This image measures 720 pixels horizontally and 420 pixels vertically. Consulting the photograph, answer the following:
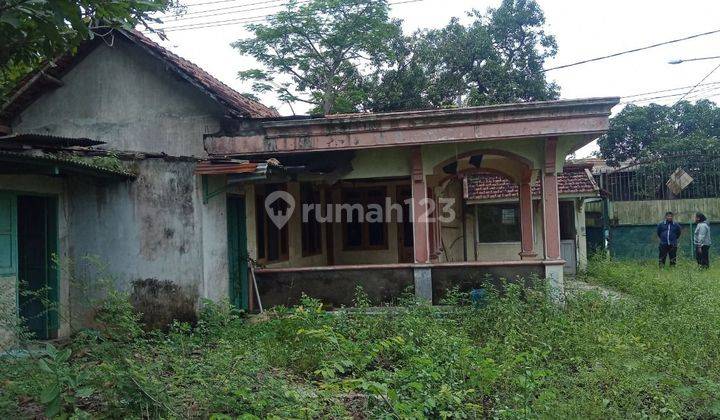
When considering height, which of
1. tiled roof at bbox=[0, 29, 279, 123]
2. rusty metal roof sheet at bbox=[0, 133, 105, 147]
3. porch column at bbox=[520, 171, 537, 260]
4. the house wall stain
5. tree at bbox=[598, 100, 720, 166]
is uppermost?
tree at bbox=[598, 100, 720, 166]

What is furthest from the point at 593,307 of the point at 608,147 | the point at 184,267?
the point at 608,147

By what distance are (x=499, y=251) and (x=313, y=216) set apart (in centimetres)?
584

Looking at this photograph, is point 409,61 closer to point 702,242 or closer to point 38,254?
point 702,242

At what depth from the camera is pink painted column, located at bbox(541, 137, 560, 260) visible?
30.2ft

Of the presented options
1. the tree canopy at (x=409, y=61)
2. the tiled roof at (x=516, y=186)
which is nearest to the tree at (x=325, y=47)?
the tree canopy at (x=409, y=61)

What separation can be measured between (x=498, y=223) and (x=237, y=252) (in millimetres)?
9090

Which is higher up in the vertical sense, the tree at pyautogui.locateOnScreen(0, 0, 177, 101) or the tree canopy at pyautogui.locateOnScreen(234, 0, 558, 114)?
the tree canopy at pyautogui.locateOnScreen(234, 0, 558, 114)

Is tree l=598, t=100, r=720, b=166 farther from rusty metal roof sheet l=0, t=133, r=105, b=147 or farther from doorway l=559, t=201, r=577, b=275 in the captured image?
rusty metal roof sheet l=0, t=133, r=105, b=147

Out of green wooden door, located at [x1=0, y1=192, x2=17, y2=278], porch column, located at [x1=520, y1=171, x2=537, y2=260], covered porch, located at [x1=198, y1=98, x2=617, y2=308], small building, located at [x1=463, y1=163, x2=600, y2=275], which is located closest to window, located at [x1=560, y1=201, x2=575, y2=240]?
small building, located at [x1=463, y1=163, x2=600, y2=275]

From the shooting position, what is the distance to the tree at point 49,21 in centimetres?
445

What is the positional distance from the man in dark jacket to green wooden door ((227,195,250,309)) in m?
11.2

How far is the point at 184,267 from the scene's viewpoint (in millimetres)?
8336

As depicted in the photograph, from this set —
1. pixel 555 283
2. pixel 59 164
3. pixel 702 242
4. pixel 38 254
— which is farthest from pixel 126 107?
pixel 702 242

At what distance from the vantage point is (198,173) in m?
8.35
